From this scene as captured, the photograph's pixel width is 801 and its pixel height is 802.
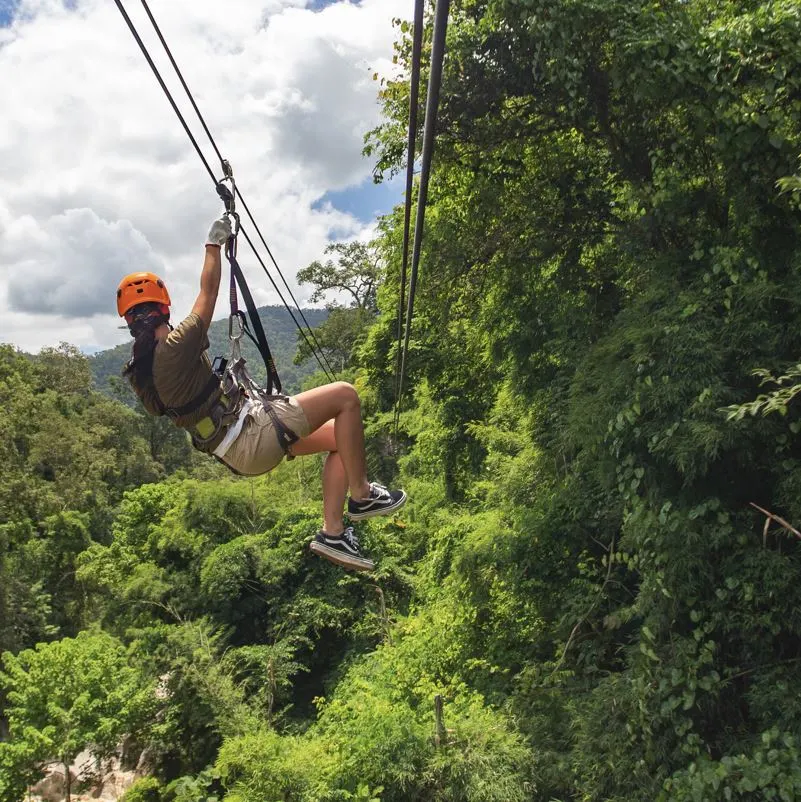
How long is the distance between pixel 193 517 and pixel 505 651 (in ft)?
29.2

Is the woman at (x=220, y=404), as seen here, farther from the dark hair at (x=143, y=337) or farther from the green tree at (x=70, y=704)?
the green tree at (x=70, y=704)

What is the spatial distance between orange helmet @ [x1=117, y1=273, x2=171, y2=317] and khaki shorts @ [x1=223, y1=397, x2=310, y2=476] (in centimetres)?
68

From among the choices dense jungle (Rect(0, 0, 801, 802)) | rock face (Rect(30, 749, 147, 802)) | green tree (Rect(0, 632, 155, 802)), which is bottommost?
rock face (Rect(30, 749, 147, 802))

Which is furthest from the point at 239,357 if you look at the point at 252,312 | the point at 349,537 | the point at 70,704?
the point at 70,704

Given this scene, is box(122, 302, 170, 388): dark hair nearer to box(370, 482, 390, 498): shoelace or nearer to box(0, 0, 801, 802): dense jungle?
box(370, 482, 390, 498): shoelace

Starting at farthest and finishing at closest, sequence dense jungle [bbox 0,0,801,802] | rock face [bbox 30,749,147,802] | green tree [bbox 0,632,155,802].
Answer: rock face [bbox 30,749,147,802]
green tree [bbox 0,632,155,802]
dense jungle [bbox 0,0,801,802]

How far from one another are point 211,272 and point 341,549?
5.41 ft

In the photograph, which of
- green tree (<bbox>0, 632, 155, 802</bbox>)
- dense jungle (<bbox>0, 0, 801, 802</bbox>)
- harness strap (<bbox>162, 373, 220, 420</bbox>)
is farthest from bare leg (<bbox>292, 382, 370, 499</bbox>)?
green tree (<bbox>0, 632, 155, 802</bbox>)

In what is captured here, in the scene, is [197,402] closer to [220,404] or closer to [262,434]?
[220,404]

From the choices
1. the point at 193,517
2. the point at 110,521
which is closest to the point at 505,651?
the point at 193,517

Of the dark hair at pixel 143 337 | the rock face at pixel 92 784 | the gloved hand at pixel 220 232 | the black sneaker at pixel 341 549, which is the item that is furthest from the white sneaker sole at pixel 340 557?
the rock face at pixel 92 784

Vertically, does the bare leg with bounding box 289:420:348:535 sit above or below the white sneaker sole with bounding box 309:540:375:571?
above

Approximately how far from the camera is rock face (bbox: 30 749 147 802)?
13.0 metres

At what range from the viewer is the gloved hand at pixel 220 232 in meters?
2.94
